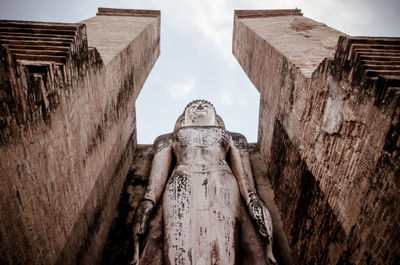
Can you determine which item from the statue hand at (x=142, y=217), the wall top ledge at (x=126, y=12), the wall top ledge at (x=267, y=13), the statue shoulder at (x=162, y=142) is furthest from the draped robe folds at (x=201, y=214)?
the wall top ledge at (x=126, y=12)

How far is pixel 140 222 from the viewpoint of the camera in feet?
8.00

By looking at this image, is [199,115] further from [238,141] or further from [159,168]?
[159,168]

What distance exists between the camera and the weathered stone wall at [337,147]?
1.54 m

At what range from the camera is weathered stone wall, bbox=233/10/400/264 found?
1545mm

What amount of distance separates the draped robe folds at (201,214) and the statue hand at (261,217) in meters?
0.10

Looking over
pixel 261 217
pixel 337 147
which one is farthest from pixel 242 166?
pixel 337 147

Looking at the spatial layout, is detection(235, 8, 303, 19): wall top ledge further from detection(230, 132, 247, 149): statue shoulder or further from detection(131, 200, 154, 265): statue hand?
detection(131, 200, 154, 265): statue hand

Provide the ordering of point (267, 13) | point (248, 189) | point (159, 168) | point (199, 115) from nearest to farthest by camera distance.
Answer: point (248, 189) → point (159, 168) → point (199, 115) → point (267, 13)

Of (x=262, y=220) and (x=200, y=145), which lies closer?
(x=262, y=220)

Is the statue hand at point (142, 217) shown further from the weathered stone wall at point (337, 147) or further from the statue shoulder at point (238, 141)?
the weathered stone wall at point (337, 147)

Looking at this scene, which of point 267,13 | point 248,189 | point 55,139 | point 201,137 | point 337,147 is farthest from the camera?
point 267,13

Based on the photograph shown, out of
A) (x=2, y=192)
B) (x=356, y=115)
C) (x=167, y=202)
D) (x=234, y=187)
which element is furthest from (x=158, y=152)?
(x=356, y=115)

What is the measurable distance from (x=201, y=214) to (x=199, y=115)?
69.4 inches

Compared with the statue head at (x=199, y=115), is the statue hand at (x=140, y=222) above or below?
below
